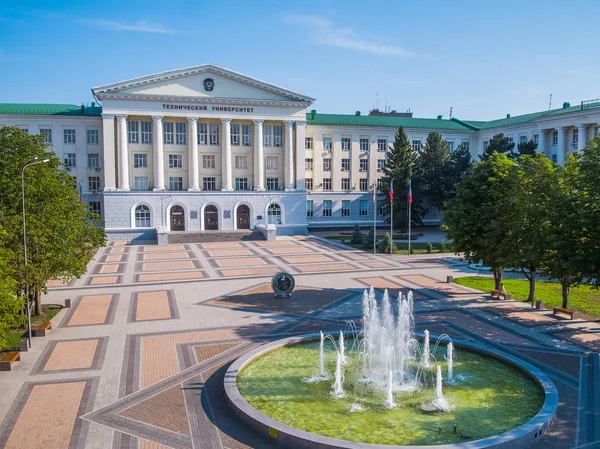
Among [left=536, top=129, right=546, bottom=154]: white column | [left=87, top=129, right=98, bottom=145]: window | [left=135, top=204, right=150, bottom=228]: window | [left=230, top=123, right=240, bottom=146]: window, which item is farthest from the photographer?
[left=536, top=129, right=546, bottom=154]: white column

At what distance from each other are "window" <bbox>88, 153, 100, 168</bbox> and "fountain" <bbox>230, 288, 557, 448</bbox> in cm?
4362

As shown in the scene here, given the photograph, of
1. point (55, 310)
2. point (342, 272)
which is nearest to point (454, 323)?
point (342, 272)

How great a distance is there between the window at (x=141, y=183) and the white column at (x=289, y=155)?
14750mm

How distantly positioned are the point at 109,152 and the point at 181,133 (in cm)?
750

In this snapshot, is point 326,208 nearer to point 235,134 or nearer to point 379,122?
point 379,122

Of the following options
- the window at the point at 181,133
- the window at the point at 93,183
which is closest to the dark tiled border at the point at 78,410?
the window at the point at 181,133

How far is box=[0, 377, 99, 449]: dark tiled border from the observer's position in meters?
11.5

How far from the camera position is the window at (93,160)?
5441 centimetres

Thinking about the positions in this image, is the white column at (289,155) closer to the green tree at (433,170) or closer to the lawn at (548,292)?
the green tree at (433,170)

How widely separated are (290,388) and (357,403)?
2.05 metres

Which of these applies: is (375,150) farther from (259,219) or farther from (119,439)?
(119,439)

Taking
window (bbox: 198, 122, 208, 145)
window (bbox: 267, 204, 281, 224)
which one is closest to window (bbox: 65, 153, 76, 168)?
window (bbox: 198, 122, 208, 145)

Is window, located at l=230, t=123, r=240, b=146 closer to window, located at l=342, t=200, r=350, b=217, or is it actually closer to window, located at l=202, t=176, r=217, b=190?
window, located at l=202, t=176, r=217, b=190

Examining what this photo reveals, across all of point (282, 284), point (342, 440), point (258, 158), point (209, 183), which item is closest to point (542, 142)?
point (258, 158)
